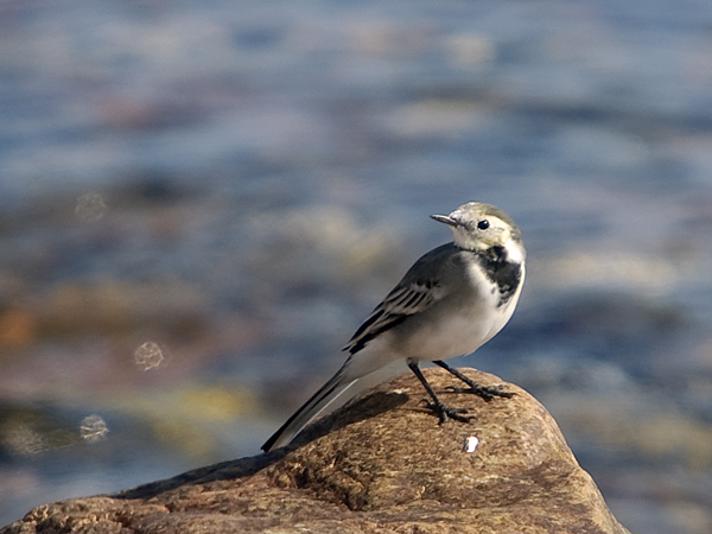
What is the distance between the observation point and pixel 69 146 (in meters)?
21.4

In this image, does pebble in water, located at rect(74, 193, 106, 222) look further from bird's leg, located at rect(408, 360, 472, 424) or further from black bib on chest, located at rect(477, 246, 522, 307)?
black bib on chest, located at rect(477, 246, 522, 307)

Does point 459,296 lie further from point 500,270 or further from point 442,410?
point 442,410

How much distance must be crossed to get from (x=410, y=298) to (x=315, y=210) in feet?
35.2

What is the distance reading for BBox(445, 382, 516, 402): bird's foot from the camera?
27.6 ft

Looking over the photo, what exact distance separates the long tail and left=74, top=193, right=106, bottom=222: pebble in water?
1100 centimetres

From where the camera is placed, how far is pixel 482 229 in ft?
27.2

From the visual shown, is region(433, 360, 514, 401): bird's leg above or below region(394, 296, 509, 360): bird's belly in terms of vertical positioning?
below

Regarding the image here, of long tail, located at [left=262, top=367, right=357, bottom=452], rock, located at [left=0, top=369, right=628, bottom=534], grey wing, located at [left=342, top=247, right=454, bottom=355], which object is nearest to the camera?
rock, located at [left=0, top=369, right=628, bottom=534]

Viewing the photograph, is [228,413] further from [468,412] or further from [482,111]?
[482,111]

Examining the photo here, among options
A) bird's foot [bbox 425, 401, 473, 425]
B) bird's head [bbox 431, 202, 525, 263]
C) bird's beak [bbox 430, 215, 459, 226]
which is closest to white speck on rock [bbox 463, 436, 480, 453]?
bird's foot [bbox 425, 401, 473, 425]

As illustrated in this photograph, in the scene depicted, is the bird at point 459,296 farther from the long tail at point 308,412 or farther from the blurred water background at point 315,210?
the blurred water background at point 315,210

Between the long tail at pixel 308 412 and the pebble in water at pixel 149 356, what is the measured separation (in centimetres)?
722

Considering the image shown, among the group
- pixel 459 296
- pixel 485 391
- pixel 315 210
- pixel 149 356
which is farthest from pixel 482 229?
pixel 315 210

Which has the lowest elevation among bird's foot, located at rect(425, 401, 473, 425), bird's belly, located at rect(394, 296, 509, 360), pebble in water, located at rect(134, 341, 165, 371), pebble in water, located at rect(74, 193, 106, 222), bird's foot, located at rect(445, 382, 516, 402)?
bird's foot, located at rect(425, 401, 473, 425)
